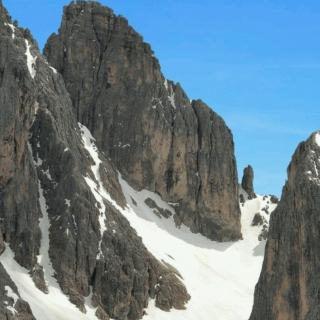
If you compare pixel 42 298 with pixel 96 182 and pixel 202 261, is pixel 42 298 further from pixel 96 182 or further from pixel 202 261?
pixel 202 261

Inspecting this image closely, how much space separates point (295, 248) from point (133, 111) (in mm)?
114921

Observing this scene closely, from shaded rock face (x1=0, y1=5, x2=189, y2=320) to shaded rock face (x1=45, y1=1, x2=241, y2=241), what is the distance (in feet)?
81.4

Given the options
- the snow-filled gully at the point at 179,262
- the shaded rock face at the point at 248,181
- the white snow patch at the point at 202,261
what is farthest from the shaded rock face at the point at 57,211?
the shaded rock face at the point at 248,181

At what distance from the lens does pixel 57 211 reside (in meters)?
120

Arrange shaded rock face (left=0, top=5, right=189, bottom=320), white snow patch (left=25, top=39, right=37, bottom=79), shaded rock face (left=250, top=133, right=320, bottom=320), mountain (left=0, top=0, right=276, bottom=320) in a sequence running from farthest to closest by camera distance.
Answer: white snow patch (left=25, top=39, right=37, bottom=79) < mountain (left=0, top=0, right=276, bottom=320) < shaded rock face (left=0, top=5, right=189, bottom=320) < shaded rock face (left=250, top=133, right=320, bottom=320)

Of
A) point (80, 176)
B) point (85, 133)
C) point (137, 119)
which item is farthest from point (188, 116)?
point (80, 176)

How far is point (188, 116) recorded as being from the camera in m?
167

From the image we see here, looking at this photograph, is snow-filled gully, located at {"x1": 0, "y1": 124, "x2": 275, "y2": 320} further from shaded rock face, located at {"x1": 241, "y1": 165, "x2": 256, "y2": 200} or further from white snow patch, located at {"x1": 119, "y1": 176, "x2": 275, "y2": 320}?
shaded rock face, located at {"x1": 241, "y1": 165, "x2": 256, "y2": 200}

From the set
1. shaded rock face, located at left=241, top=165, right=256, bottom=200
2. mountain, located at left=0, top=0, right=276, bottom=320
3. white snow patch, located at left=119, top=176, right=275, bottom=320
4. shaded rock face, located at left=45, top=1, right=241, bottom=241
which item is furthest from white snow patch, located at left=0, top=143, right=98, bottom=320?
shaded rock face, located at left=241, top=165, right=256, bottom=200

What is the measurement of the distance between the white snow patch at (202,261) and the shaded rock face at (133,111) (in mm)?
3631

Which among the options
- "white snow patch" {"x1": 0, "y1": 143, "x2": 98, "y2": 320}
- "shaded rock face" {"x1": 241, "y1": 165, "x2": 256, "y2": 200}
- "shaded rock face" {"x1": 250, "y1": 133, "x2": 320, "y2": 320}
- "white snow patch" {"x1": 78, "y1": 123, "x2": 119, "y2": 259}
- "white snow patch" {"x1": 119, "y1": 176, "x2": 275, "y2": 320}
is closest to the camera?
"shaded rock face" {"x1": 250, "y1": 133, "x2": 320, "y2": 320}

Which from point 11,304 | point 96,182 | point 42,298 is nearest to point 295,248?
point 11,304

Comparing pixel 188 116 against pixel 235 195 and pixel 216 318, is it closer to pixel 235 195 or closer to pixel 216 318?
pixel 235 195

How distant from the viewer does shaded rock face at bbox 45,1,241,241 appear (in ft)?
518
